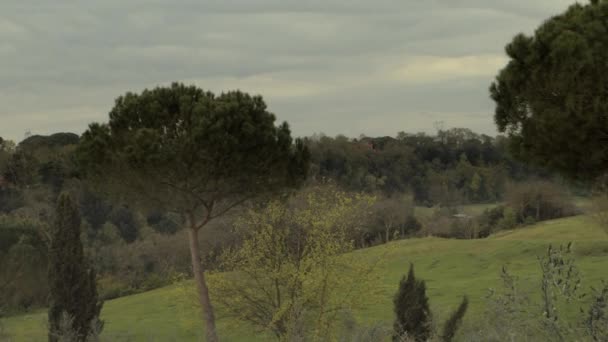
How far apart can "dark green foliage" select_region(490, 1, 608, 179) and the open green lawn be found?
14.0 metres

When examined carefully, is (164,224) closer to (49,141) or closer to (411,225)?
(49,141)

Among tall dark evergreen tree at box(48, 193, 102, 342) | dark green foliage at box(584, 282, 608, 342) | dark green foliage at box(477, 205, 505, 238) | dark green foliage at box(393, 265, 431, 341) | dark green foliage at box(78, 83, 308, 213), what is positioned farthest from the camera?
dark green foliage at box(477, 205, 505, 238)

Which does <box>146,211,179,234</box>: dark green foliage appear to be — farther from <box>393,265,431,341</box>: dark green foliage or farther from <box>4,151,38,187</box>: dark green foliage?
<box>393,265,431,341</box>: dark green foliage

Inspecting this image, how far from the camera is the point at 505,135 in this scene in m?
18.2

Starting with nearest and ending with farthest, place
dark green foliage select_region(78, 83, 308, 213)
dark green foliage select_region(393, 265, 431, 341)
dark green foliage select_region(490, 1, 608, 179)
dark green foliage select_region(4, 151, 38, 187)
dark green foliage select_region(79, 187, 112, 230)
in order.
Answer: dark green foliage select_region(490, 1, 608, 179)
dark green foliage select_region(78, 83, 308, 213)
dark green foliage select_region(393, 265, 431, 341)
dark green foliage select_region(79, 187, 112, 230)
dark green foliage select_region(4, 151, 38, 187)

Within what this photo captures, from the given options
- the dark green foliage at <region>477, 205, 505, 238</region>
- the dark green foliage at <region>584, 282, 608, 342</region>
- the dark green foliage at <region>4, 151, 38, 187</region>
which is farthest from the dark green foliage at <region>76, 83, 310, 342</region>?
the dark green foliage at <region>477, 205, 505, 238</region>

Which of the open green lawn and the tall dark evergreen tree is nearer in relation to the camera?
the tall dark evergreen tree

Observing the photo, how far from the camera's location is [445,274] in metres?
48.7

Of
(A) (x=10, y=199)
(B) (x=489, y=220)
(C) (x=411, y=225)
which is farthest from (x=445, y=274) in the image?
(A) (x=10, y=199)

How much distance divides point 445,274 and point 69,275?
29.0 m

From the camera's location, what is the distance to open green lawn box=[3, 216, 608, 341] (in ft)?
118

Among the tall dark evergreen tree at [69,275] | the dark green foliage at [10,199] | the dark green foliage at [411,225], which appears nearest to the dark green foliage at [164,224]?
the dark green foliage at [10,199]

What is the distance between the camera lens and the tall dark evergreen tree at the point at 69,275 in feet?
88.7

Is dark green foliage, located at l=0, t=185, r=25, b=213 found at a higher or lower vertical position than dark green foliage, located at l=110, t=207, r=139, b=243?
higher
